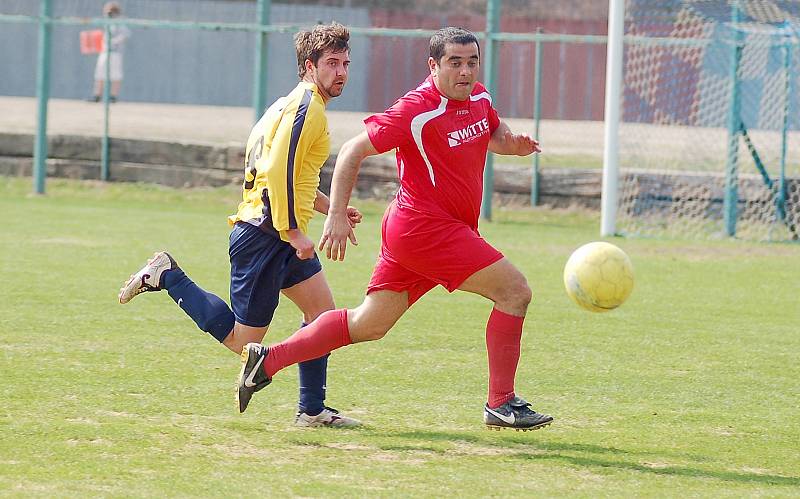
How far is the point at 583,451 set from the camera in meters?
5.57

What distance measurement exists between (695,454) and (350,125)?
671 inches

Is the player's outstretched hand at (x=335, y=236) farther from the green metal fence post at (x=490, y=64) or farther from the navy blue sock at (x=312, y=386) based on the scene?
the green metal fence post at (x=490, y=64)

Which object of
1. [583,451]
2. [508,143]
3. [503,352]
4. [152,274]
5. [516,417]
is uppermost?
[508,143]

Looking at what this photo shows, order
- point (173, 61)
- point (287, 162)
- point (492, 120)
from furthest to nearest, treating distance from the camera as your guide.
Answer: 1. point (173, 61)
2. point (492, 120)
3. point (287, 162)

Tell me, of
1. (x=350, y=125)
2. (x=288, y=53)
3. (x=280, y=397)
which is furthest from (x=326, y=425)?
(x=288, y=53)

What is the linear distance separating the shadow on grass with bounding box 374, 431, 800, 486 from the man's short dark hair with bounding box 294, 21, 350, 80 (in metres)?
1.64

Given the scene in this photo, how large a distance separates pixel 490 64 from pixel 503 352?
30.7ft

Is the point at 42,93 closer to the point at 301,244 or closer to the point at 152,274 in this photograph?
the point at 152,274

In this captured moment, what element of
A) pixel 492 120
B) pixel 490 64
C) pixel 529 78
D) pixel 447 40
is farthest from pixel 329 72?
pixel 529 78

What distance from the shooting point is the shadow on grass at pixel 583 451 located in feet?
17.1

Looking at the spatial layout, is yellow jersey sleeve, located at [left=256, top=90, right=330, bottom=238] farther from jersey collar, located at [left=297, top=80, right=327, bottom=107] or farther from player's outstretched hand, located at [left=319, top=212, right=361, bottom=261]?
player's outstretched hand, located at [left=319, top=212, right=361, bottom=261]

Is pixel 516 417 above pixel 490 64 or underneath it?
underneath

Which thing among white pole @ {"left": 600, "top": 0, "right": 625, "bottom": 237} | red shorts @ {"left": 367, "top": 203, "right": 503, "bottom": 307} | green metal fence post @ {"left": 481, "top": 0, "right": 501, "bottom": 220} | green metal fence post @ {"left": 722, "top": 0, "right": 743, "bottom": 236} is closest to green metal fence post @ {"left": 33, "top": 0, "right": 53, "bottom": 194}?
green metal fence post @ {"left": 481, "top": 0, "right": 501, "bottom": 220}

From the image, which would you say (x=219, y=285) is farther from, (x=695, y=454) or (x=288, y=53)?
(x=288, y=53)
